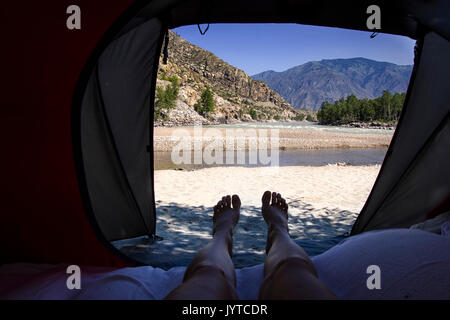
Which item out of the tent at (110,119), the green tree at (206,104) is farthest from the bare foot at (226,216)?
→ the green tree at (206,104)

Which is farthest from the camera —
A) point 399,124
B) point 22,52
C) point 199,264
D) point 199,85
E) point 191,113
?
point 199,85

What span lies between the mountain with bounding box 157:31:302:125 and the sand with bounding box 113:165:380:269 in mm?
34840

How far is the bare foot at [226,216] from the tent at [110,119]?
0.62m

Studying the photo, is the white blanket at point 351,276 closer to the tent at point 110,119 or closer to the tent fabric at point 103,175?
the tent at point 110,119

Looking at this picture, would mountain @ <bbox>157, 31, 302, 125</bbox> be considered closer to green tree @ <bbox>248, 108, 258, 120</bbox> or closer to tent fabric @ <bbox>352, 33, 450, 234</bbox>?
green tree @ <bbox>248, 108, 258, 120</bbox>

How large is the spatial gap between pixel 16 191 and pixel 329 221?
3073 millimetres

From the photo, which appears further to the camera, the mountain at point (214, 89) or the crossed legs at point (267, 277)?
the mountain at point (214, 89)

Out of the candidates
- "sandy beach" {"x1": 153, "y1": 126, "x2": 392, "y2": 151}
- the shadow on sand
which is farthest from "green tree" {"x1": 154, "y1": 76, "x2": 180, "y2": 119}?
the shadow on sand

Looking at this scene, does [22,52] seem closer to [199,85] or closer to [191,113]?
[191,113]

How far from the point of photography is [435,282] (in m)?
0.96

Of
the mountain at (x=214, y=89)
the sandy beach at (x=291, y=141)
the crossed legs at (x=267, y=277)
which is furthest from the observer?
the mountain at (x=214, y=89)

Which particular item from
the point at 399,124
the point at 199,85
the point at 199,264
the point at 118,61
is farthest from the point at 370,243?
the point at 199,85

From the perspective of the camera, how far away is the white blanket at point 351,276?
39.3 inches

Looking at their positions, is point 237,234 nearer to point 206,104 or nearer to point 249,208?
point 249,208
